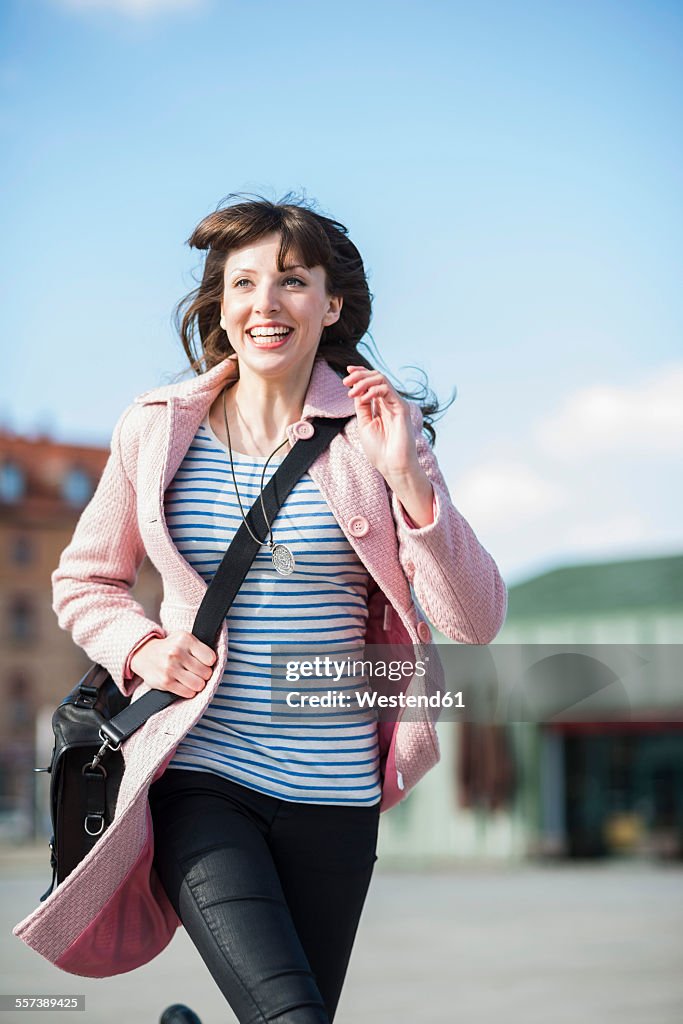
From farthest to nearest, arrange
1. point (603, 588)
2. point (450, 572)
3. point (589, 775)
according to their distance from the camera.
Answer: point (603, 588) → point (589, 775) → point (450, 572)

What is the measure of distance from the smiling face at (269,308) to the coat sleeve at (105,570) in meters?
0.31

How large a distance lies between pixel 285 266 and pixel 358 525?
56 cm

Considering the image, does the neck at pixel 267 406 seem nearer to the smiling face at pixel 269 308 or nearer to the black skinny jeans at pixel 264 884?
the smiling face at pixel 269 308

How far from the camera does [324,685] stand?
9.02 feet

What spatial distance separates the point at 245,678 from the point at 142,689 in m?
0.24

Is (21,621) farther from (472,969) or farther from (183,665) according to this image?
(183,665)

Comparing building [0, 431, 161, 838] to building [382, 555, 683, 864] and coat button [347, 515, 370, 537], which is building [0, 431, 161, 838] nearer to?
building [382, 555, 683, 864]

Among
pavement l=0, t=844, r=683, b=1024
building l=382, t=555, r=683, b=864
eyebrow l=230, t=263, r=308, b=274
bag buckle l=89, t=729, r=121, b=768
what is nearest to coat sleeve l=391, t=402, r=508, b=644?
eyebrow l=230, t=263, r=308, b=274

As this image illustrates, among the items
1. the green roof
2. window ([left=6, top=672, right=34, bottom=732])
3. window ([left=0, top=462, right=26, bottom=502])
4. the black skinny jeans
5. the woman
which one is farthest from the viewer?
window ([left=6, top=672, right=34, bottom=732])

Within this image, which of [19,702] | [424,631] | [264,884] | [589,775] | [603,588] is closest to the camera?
[264,884]

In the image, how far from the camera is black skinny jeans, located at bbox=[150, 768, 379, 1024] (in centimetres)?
243

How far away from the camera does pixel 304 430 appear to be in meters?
2.92

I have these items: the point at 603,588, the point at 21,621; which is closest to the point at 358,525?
the point at 603,588

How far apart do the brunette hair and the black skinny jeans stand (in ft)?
2.88
